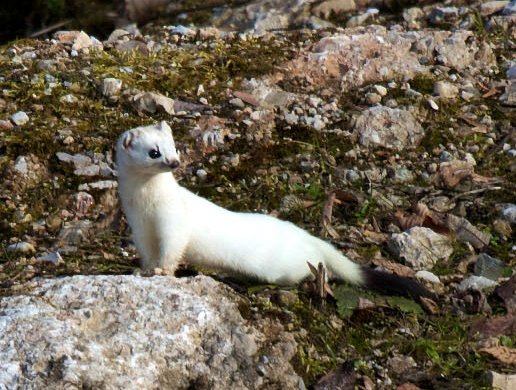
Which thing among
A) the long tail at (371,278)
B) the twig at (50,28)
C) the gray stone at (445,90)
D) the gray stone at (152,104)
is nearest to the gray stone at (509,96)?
the gray stone at (445,90)

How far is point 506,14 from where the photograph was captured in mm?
6508

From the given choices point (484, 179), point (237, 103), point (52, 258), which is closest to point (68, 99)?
point (237, 103)

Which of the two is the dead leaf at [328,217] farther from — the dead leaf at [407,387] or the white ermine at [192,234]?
the dead leaf at [407,387]

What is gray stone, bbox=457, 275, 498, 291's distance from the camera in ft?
14.1

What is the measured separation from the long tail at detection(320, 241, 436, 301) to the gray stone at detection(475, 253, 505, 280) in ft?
1.30

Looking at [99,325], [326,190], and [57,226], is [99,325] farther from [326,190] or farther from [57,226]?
[326,190]

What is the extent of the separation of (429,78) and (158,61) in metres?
1.45

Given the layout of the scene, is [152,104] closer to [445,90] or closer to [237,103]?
[237,103]

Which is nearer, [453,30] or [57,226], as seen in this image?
[57,226]

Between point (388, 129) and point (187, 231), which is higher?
point (187, 231)

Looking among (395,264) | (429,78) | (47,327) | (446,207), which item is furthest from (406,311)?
(429,78)

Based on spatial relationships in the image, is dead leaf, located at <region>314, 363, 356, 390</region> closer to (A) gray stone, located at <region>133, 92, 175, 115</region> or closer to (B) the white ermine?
(B) the white ermine

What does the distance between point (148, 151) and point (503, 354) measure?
1.47 metres

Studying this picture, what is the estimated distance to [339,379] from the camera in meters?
3.58
